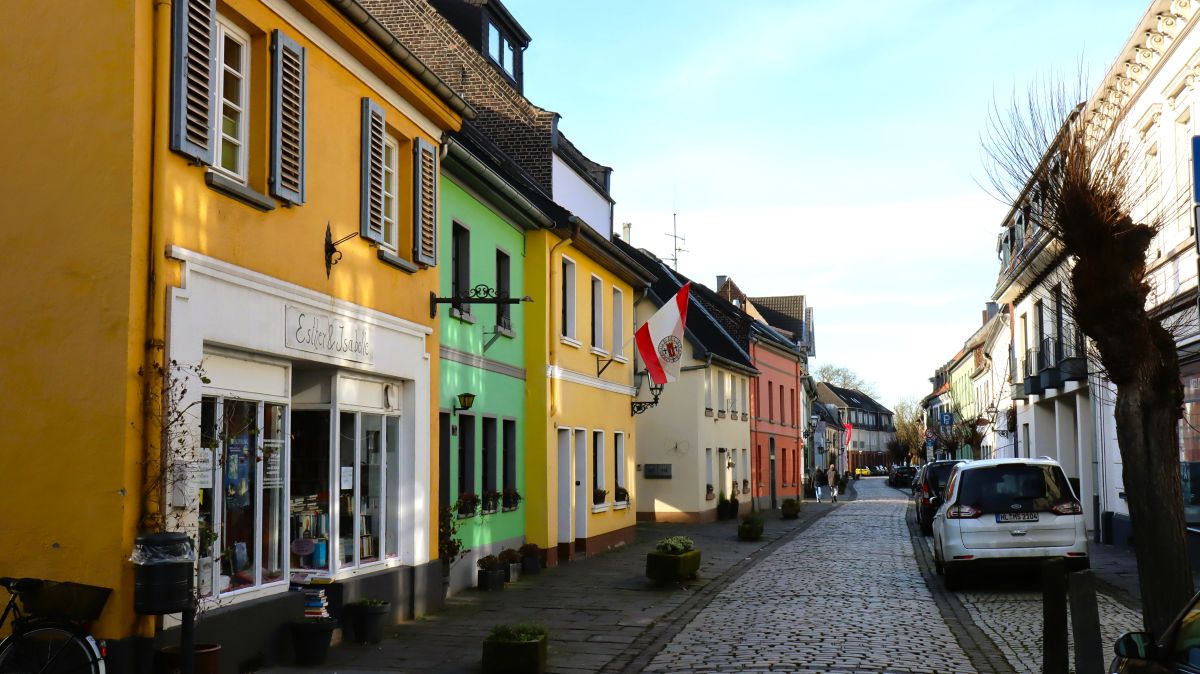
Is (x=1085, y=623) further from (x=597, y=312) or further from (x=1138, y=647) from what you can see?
(x=597, y=312)

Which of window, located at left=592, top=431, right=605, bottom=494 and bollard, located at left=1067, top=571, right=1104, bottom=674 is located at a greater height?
window, located at left=592, top=431, right=605, bottom=494

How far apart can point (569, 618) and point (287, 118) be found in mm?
6754

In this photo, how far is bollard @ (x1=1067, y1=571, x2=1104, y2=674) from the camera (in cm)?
834

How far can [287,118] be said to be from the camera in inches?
425

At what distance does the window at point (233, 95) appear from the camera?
32.7 ft

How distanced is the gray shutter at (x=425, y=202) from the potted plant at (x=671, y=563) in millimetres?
5924

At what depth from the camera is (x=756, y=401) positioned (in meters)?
46.1

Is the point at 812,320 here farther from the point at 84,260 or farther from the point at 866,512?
the point at 84,260

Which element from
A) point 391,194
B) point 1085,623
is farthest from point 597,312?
point 1085,623

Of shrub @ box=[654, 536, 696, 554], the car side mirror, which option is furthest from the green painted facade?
the car side mirror

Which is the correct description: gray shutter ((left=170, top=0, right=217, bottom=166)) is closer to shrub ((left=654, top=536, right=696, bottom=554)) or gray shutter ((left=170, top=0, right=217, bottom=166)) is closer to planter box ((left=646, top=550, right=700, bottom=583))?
planter box ((left=646, top=550, right=700, bottom=583))

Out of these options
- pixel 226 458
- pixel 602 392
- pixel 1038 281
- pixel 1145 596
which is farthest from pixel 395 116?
pixel 1038 281

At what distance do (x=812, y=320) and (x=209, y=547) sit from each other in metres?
75.2

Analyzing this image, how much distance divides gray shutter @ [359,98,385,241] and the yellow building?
0.11 feet
